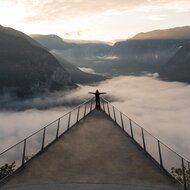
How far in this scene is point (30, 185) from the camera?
49.2 feet

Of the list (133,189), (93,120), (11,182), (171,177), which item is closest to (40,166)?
(11,182)

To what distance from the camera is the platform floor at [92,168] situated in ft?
49.3

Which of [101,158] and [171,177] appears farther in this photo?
[101,158]

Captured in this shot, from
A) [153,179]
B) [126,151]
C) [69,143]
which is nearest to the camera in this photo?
[153,179]

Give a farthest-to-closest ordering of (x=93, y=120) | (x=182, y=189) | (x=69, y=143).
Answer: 1. (x=93, y=120)
2. (x=69, y=143)
3. (x=182, y=189)

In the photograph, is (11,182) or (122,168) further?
(122,168)

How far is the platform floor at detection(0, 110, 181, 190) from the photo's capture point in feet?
49.3

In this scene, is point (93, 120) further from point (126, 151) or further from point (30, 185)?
point (30, 185)

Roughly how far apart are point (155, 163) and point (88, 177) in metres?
3.82

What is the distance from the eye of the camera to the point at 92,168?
55.9 ft

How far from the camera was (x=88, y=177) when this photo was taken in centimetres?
1584

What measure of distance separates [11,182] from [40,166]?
222 cm

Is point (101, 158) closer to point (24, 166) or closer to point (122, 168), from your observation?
point (122, 168)

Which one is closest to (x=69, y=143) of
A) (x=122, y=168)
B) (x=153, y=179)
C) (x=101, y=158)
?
(x=101, y=158)
